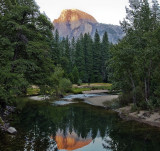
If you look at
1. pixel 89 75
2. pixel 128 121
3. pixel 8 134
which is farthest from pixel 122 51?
pixel 89 75

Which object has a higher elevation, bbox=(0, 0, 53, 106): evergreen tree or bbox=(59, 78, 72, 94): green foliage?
bbox=(0, 0, 53, 106): evergreen tree

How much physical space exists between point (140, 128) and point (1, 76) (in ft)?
42.4

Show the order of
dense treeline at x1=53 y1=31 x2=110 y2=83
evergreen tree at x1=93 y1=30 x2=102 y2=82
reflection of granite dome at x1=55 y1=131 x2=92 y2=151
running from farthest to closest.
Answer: evergreen tree at x1=93 y1=30 x2=102 y2=82, dense treeline at x1=53 y1=31 x2=110 y2=83, reflection of granite dome at x1=55 y1=131 x2=92 y2=151

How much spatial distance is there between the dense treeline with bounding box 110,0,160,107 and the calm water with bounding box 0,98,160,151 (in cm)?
528

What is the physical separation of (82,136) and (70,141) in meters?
1.52

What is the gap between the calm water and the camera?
12352 mm

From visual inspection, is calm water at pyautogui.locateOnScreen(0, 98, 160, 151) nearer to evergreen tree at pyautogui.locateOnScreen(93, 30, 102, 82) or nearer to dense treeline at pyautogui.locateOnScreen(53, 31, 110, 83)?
dense treeline at pyautogui.locateOnScreen(53, 31, 110, 83)

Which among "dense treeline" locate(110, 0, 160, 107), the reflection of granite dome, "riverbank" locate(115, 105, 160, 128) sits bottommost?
the reflection of granite dome

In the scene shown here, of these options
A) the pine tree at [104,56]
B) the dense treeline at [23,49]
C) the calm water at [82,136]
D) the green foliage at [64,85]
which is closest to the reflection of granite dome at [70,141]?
the calm water at [82,136]

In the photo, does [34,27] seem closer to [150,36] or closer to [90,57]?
[150,36]

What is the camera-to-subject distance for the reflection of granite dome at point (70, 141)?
13141mm

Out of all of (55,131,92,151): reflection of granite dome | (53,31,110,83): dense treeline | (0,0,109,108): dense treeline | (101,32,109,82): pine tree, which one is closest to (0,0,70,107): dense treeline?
(0,0,109,108): dense treeline

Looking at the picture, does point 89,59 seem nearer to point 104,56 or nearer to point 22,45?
point 104,56

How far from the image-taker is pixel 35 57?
18.1 metres
